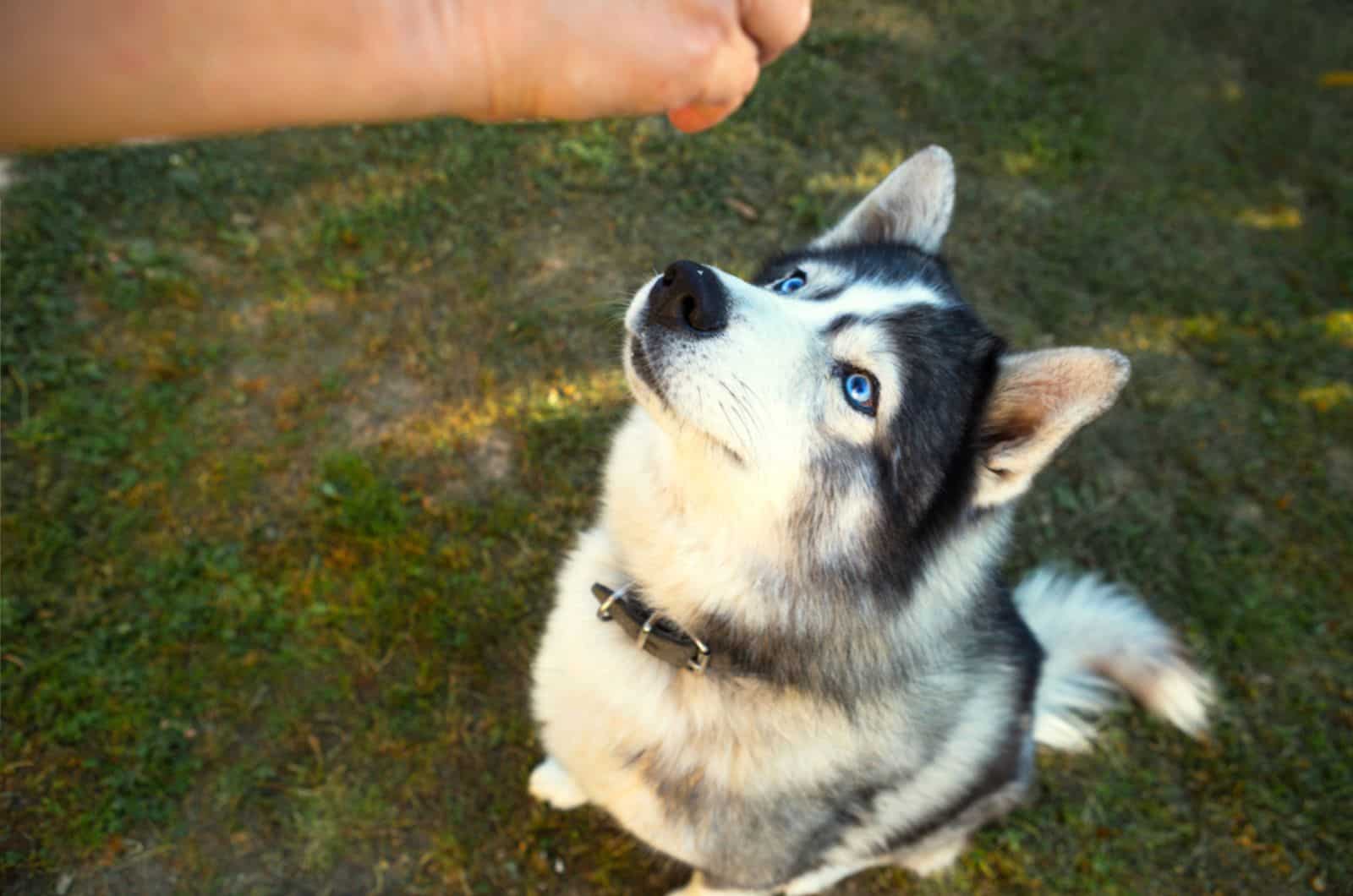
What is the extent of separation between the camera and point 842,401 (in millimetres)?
1965

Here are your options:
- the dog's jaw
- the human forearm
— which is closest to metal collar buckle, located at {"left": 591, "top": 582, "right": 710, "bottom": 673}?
the dog's jaw

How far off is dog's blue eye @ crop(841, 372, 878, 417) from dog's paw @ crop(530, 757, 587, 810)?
69.6 inches

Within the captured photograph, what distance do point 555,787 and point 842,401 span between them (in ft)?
6.12

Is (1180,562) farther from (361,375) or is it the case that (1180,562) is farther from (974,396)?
(361,375)

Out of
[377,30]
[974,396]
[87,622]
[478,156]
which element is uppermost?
[377,30]

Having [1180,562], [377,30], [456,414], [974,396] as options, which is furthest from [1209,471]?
[377,30]

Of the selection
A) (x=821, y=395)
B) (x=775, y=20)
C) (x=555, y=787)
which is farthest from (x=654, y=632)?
(x=775, y=20)

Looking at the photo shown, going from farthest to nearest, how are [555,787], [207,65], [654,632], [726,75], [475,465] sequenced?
[475,465] < [555,787] < [654,632] < [726,75] < [207,65]

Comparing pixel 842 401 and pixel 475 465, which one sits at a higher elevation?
pixel 842 401

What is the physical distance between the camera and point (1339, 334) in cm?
495

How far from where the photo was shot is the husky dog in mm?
1860

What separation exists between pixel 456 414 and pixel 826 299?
7.04 feet

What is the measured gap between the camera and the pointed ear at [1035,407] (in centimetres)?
165

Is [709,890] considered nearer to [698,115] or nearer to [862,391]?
[862,391]
